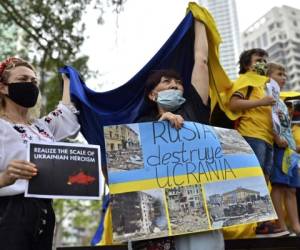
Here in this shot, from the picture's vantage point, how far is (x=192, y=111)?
265cm

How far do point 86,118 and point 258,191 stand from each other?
1462mm

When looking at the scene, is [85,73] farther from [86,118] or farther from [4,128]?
[4,128]

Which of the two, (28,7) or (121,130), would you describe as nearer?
(121,130)

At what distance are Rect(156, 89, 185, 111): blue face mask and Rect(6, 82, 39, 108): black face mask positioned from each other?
707 millimetres

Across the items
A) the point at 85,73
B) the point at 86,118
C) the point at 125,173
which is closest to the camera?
the point at 125,173

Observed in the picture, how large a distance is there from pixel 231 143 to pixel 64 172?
92 centimetres

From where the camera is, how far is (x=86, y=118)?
3260mm

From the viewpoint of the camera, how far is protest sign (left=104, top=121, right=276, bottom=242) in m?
2.12

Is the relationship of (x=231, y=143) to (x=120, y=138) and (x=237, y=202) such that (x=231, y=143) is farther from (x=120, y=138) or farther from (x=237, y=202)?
(x=120, y=138)

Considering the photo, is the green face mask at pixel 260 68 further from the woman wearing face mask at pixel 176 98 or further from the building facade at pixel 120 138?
the building facade at pixel 120 138

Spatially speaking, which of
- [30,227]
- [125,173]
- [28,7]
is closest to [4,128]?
[30,227]

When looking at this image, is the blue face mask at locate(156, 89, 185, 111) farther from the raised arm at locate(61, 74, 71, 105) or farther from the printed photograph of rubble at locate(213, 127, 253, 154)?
the raised arm at locate(61, 74, 71, 105)

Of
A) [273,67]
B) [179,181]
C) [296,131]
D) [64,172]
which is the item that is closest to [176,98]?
[179,181]

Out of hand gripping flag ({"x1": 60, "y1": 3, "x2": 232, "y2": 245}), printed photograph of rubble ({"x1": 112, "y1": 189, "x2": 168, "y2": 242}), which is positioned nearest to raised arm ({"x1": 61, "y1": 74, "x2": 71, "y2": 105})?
hand gripping flag ({"x1": 60, "y1": 3, "x2": 232, "y2": 245})
